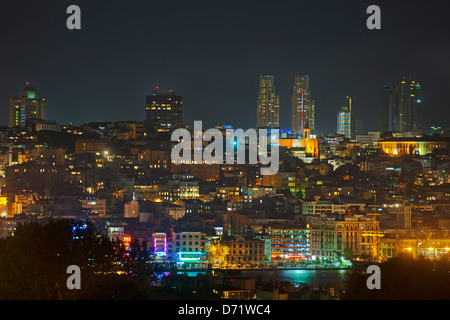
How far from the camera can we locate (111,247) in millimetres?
15680

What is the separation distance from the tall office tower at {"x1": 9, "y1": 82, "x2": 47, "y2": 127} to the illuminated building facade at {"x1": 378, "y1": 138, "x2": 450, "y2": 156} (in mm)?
14134

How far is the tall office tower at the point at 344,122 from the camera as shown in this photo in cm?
5412

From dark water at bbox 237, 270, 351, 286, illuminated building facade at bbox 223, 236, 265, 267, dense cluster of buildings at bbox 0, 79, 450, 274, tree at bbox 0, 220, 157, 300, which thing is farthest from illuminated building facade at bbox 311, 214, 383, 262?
tree at bbox 0, 220, 157, 300

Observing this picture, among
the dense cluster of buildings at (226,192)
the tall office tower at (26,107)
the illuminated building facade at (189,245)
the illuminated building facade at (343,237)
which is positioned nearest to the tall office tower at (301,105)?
the dense cluster of buildings at (226,192)

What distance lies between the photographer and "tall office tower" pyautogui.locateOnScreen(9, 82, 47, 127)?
44.2 meters

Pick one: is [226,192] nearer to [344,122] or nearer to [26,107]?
[26,107]

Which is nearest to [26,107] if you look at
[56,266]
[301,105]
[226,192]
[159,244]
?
[226,192]

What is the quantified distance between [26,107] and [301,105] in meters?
15.8

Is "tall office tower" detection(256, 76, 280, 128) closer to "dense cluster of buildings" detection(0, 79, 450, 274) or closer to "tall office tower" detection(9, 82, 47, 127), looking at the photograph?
"dense cluster of buildings" detection(0, 79, 450, 274)

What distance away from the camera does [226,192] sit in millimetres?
34969
